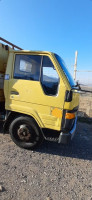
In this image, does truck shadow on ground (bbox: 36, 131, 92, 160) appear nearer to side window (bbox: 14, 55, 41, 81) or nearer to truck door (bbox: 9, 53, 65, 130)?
truck door (bbox: 9, 53, 65, 130)

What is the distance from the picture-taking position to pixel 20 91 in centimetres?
300

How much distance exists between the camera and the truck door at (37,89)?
2771 millimetres

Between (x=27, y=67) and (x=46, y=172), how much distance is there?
7.60 ft

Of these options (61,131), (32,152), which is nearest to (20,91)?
(61,131)

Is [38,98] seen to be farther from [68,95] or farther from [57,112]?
[68,95]

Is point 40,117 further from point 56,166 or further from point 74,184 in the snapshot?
point 74,184

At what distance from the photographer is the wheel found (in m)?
3.04

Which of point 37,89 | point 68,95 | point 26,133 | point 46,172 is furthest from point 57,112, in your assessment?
point 46,172

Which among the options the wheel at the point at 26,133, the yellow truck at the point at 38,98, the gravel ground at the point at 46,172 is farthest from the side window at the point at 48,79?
the gravel ground at the point at 46,172

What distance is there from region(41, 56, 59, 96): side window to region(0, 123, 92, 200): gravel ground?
5.02ft

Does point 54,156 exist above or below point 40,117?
below

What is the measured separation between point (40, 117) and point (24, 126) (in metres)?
0.48

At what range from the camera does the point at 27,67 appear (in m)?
3.07

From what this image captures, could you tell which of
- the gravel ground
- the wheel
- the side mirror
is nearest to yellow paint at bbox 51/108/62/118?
the side mirror
